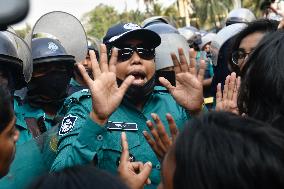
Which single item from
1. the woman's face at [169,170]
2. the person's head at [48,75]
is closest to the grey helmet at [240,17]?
the person's head at [48,75]

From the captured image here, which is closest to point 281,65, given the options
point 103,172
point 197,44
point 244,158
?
point 244,158

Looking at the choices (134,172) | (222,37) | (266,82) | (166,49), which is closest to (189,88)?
(134,172)

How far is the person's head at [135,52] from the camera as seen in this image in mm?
3094

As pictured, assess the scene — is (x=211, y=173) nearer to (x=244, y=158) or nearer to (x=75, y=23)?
(x=244, y=158)

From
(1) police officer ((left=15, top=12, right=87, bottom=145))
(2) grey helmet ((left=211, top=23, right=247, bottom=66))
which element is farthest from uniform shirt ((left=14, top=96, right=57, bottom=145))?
(2) grey helmet ((left=211, top=23, right=247, bottom=66))

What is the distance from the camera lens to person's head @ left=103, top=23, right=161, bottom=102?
3.09 meters

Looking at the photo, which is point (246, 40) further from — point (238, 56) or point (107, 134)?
point (107, 134)

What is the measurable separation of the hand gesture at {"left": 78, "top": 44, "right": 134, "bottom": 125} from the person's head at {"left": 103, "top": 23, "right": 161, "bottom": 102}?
353mm

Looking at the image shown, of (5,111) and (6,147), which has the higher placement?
(5,111)

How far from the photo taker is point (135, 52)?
313 cm

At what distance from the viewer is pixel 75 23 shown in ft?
15.7

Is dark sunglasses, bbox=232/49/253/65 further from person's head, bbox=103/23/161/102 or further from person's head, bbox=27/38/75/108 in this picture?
person's head, bbox=27/38/75/108

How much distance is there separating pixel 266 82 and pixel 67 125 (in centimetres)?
108

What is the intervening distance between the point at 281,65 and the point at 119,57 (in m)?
1.21
